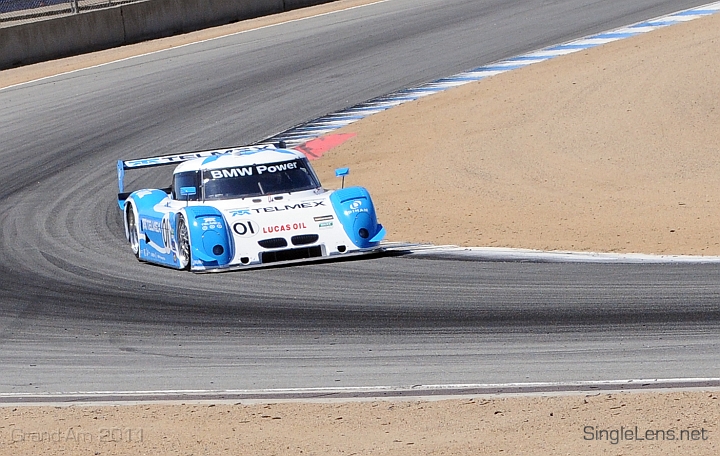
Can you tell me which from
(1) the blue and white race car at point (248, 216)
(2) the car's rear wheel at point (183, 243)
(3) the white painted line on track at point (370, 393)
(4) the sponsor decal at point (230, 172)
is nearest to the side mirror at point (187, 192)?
(1) the blue and white race car at point (248, 216)

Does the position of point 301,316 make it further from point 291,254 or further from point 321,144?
point 321,144

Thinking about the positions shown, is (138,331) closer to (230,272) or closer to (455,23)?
(230,272)

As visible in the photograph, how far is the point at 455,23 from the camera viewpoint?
97.9ft

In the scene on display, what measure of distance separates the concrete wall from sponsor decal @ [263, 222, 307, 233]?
17255 millimetres

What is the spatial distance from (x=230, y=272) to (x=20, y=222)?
5.32 meters

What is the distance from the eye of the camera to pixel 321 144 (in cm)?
2128

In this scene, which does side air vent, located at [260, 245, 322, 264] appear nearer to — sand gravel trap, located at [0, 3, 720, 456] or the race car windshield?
the race car windshield

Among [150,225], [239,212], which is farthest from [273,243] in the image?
[150,225]

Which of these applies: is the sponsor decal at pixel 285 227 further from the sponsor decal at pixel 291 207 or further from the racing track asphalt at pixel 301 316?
the racing track asphalt at pixel 301 316

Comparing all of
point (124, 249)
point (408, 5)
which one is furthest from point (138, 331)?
point (408, 5)

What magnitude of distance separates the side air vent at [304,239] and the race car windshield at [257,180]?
0.97 m

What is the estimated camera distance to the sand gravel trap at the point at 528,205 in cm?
723

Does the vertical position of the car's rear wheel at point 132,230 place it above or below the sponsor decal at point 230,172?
below

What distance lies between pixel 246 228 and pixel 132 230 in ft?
7.51
